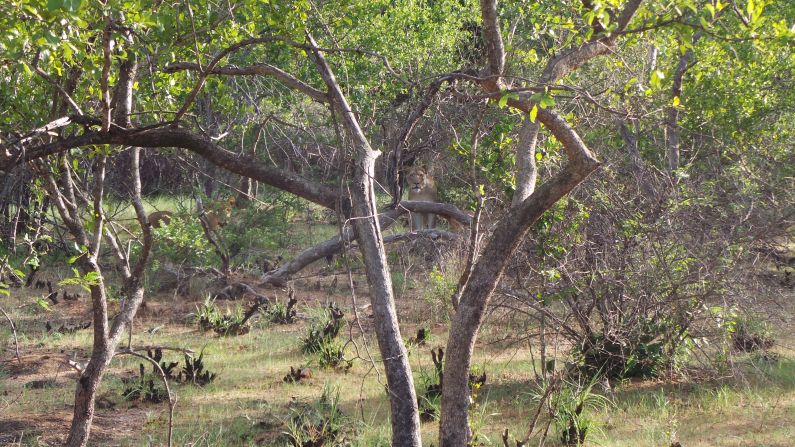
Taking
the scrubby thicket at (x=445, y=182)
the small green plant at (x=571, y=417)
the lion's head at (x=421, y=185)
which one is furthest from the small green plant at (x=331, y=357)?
the lion's head at (x=421, y=185)

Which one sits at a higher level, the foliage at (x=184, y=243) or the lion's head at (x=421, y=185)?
the lion's head at (x=421, y=185)

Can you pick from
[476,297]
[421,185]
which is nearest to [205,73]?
[476,297]

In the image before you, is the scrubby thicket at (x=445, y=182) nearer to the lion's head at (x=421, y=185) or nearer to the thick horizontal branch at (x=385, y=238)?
the thick horizontal branch at (x=385, y=238)

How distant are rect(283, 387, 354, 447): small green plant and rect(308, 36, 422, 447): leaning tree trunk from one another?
3.54 ft

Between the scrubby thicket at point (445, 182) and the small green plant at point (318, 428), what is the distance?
0.04 metres

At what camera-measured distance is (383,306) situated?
5434 mm

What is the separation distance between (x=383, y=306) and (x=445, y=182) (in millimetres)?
9692

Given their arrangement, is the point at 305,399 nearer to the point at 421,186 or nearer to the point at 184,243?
the point at 184,243

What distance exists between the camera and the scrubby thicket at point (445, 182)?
500 centimetres

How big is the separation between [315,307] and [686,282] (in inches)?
248

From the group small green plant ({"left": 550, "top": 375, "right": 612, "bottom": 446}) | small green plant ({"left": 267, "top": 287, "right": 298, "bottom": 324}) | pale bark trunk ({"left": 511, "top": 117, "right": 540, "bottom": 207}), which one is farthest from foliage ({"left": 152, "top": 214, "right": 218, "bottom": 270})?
pale bark trunk ({"left": 511, "top": 117, "right": 540, "bottom": 207})

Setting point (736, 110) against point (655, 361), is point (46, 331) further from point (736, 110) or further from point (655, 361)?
point (736, 110)

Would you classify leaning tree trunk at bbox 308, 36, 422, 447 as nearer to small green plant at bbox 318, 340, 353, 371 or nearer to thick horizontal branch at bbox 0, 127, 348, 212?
thick horizontal branch at bbox 0, 127, 348, 212

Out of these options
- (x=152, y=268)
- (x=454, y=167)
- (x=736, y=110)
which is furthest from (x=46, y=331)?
(x=736, y=110)
